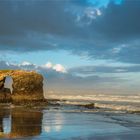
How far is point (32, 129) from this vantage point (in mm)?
22797

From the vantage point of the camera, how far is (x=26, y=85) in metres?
57.3

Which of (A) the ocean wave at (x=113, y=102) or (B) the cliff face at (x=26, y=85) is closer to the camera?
(A) the ocean wave at (x=113, y=102)

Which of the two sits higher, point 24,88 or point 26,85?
point 26,85

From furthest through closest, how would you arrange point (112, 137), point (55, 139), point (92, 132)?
1. point (92, 132)
2. point (112, 137)
3. point (55, 139)

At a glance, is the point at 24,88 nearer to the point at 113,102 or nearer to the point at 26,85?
the point at 26,85

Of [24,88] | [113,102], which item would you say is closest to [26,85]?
[24,88]

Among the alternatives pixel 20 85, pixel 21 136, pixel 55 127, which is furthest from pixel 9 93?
pixel 21 136

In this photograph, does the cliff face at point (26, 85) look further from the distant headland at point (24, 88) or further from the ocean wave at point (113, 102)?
the ocean wave at point (113, 102)

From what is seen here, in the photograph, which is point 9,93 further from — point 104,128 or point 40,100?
point 104,128

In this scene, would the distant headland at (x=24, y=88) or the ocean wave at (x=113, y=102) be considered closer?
the ocean wave at (x=113, y=102)

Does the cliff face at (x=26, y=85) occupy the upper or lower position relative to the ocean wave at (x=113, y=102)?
upper

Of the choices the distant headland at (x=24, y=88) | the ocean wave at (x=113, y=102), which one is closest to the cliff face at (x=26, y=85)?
the distant headland at (x=24, y=88)

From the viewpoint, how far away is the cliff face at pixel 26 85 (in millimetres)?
57250

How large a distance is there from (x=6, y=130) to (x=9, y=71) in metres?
38.3
